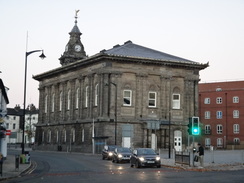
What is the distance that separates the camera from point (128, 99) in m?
66.2

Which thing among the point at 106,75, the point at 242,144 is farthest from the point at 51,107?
the point at 242,144

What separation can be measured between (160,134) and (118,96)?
8.80 meters

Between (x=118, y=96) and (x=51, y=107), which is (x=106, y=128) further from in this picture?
(x=51, y=107)

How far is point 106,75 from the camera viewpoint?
65.1 m

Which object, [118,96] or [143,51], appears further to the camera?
[143,51]

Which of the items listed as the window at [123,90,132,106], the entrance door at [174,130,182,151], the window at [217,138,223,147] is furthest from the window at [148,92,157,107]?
the window at [217,138,223,147]

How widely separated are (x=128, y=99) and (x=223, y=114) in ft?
123

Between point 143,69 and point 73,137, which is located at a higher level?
point 143,69

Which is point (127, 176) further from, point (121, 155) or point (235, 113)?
point (235, 113)

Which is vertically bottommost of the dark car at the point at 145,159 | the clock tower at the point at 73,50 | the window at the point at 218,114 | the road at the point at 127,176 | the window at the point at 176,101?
the road at the point at 127,176

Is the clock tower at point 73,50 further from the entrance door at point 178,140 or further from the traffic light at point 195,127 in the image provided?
the traffic light at point 195,127

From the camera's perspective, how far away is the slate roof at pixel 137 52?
67.9 meters

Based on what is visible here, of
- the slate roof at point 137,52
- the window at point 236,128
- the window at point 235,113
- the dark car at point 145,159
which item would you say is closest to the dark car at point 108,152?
the dark car at point 145,159

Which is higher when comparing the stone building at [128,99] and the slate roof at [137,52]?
the slate roof at [137,52]
